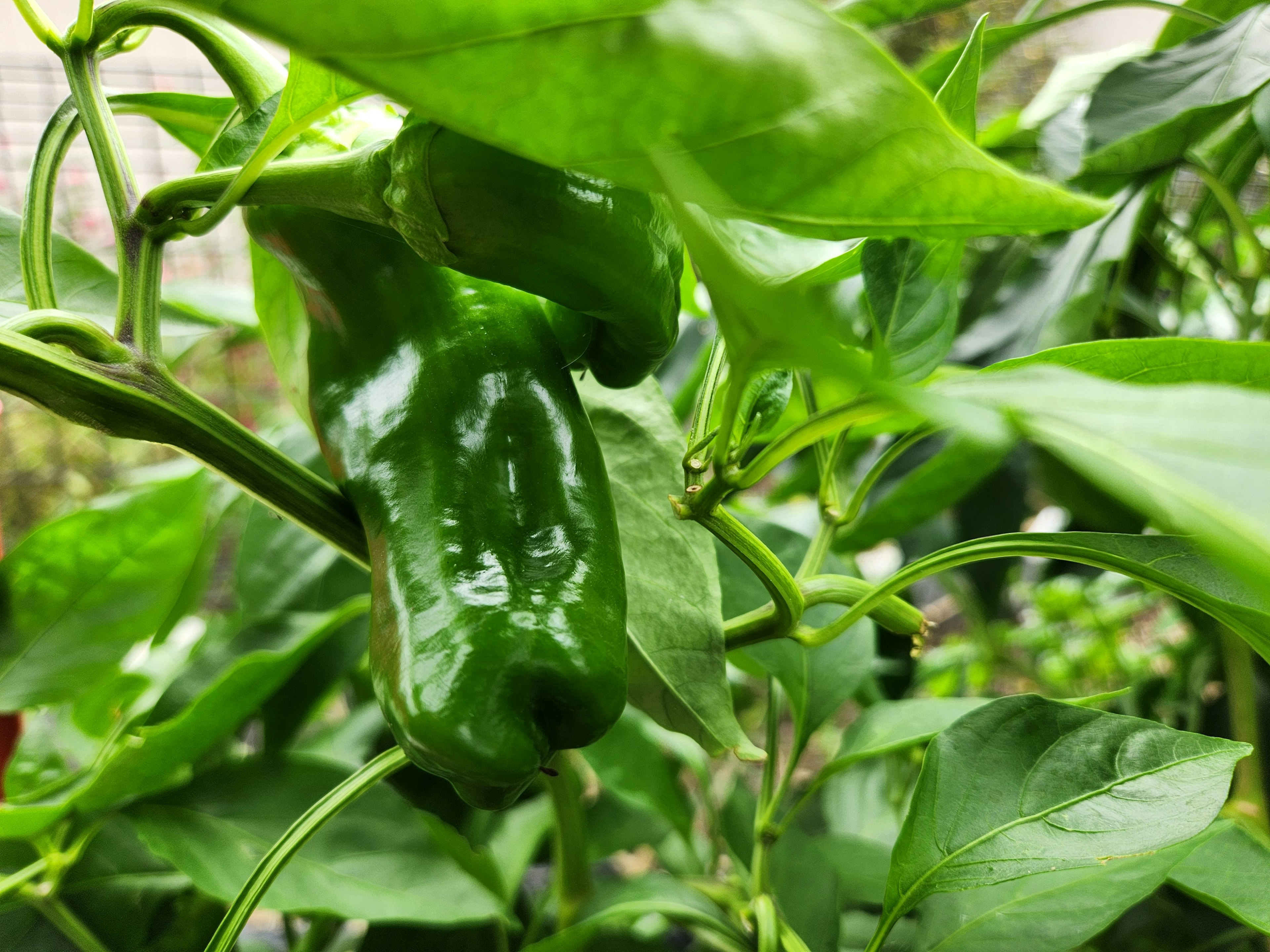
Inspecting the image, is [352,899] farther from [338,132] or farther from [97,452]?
[97,452]

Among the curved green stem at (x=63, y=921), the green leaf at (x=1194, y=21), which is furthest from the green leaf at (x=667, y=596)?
the green leaf at (x=1194, y=21)

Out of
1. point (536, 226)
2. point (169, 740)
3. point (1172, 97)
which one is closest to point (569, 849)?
point (169, 740)

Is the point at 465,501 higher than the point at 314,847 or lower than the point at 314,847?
higher

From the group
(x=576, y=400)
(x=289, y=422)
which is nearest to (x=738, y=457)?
(x=576, y=400)

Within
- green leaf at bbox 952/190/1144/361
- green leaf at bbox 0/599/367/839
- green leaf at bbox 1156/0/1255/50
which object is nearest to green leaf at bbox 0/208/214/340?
green leaf at bbox 0/599/367/839

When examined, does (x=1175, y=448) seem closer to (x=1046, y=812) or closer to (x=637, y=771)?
(x=1046, y=812)

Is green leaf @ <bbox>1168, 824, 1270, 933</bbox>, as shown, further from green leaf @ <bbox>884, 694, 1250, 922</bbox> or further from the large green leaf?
the large green leaf
